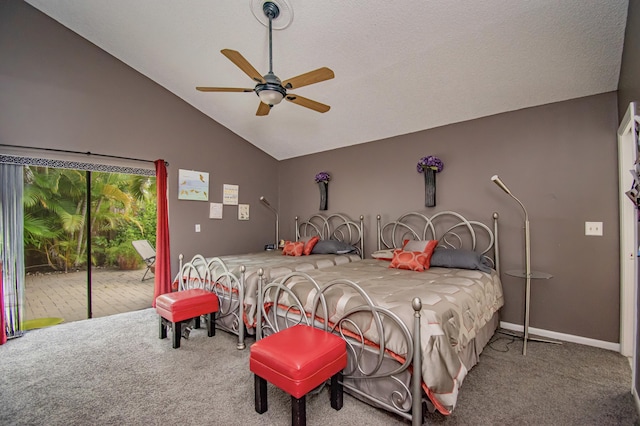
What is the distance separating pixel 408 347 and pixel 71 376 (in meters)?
2.61

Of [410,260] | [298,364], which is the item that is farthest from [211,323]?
[410,260]

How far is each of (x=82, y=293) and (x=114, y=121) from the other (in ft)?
7.33

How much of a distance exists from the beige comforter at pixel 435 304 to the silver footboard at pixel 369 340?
0.5 inches

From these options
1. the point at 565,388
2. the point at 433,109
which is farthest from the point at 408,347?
the point at 433,109

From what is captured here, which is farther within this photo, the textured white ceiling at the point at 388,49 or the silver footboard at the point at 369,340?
the textured white ceiling at the point at 388,49

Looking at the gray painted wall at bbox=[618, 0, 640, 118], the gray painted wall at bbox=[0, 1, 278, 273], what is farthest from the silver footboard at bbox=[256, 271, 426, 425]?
the gray painted wall at bbox=[0, 1, 278, 273]

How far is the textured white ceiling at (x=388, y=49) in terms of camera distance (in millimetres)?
2279

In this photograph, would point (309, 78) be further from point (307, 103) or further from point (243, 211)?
point (243, 211)

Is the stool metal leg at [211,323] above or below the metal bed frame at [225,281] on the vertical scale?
below

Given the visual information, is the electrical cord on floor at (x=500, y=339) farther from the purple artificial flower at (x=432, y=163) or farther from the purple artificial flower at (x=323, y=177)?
the purple artificial flower at (x=323, y=177)

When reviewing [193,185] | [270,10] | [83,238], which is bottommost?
[83,238]

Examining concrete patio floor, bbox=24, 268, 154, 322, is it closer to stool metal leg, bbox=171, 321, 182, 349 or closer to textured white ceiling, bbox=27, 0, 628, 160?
stool metal leg, bbox=171, 321, 182, 349

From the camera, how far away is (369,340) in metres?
1.83

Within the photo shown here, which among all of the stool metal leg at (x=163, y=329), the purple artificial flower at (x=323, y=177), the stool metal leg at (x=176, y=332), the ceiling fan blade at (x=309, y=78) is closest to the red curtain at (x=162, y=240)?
the stool metal leg at (x=163, y=329)
